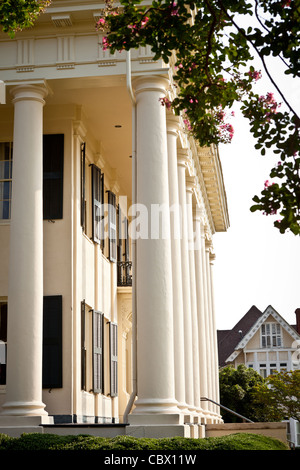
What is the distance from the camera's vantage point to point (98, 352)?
21.9m

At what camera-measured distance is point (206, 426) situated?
26.9 m

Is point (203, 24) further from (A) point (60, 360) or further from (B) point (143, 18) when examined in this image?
(A) point (60, 360)

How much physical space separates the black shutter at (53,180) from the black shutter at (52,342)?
2.31 meters

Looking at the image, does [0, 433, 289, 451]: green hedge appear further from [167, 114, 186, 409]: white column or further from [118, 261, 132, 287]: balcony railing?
[118, 261, 132, 287]: balcony railing

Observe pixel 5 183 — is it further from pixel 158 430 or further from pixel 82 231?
pixel 158 430

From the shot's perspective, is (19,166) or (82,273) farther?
(82,273)

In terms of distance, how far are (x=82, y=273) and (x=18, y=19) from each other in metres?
10.4

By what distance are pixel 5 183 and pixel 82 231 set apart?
2.51m

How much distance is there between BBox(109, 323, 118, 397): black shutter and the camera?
79.1 ft

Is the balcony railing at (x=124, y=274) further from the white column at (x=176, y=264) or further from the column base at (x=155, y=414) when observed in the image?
the column base at (x=155, y=414)

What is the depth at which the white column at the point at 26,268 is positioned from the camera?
15.9m

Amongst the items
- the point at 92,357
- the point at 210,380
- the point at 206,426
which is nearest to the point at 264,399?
the point at 210,380

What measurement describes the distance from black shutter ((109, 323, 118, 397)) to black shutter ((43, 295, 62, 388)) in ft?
18.6

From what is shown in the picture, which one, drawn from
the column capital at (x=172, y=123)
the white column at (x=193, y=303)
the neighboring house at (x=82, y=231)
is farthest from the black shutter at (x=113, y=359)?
the column capital at (x=172, y=123)
